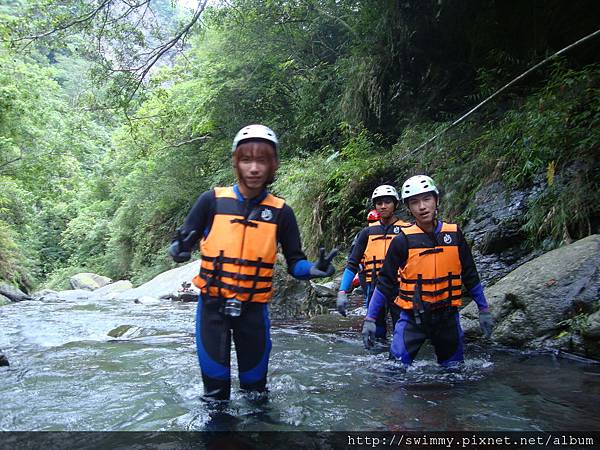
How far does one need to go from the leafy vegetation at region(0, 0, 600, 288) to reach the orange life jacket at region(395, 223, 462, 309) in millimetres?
2972

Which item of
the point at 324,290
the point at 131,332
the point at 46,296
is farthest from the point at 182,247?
the point at 46,296

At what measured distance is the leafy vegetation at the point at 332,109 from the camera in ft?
23.5

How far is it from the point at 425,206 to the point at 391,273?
634mm

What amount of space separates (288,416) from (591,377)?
95.8 inches

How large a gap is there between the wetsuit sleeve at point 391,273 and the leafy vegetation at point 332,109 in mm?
3196

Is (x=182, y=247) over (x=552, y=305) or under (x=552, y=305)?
over

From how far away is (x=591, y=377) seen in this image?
3777mm

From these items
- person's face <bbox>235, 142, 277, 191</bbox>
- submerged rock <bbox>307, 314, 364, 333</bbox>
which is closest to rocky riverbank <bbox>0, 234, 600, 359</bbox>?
submerged rock <bbox>307, 314, 364, 333</bbox>

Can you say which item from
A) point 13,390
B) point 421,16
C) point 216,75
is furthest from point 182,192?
point 13,390

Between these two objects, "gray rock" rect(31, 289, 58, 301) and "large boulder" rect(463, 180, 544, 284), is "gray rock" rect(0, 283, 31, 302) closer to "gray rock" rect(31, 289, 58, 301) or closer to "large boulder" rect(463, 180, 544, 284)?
"gray rock" rect(31, 289, 58, 301)

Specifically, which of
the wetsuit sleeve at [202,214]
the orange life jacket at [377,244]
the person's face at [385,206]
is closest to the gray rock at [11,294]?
the orange life jacket at [377,244]

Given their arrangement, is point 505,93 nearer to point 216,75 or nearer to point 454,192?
point 454,192

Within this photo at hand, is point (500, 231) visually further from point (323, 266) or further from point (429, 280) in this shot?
point (323, 266)

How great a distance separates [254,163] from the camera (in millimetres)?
3064
